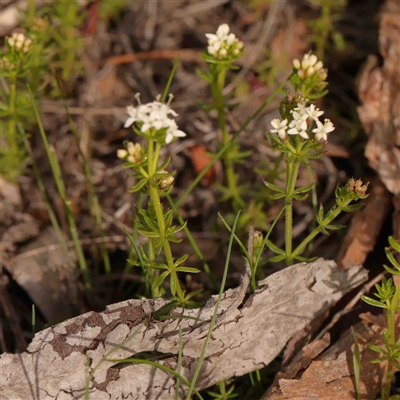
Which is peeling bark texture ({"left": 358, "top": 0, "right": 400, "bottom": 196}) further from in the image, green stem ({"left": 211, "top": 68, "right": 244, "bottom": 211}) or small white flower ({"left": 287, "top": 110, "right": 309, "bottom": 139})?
small white flower ({"left": 287, "top": 110, "right": 309, "bottom": 139})

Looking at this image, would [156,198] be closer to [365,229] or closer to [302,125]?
[302,125]

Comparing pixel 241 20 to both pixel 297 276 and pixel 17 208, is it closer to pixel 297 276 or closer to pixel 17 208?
pixel 17 208

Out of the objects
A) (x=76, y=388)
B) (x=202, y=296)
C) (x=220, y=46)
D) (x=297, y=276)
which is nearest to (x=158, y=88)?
(x=220, y=46)

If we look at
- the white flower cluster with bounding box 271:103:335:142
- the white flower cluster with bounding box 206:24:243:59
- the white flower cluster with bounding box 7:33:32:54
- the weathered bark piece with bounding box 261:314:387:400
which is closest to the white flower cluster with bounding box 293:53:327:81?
the white flower cluster with bounding box 206:24:243:59

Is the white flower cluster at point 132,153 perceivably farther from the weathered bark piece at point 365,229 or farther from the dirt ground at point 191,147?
the weathered bark piece at point 365,229

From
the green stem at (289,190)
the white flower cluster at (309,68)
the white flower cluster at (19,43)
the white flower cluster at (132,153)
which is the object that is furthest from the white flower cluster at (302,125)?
the white flower cluster at (19,43)
